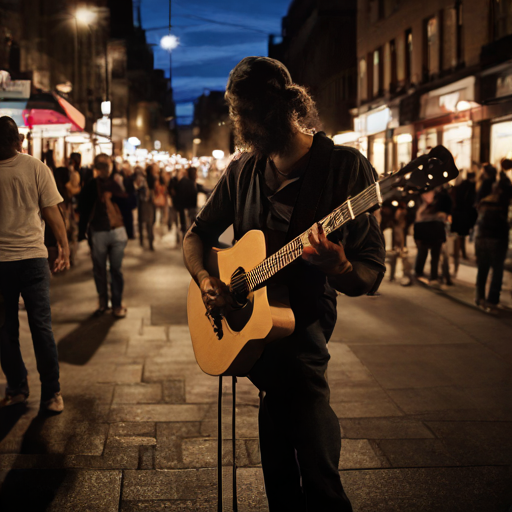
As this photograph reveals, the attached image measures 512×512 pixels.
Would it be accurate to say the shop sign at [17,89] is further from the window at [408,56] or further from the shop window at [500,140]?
the window at [408,56]

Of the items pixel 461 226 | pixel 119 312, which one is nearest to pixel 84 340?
pixel 119 312

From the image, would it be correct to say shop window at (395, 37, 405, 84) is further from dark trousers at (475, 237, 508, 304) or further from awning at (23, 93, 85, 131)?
dark trousers at (475, 237, 508, 304)

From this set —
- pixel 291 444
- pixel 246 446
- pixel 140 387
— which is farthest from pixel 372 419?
pixel 291 444

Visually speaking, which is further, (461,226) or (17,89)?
(17,89)

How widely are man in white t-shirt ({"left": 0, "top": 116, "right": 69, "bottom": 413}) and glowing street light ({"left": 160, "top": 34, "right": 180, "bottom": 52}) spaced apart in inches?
43.9

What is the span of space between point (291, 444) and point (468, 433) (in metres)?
2.17

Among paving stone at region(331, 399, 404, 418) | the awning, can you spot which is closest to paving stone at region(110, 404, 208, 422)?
paving stone at region(331, 399, 404, 418)

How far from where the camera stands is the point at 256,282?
2.31m

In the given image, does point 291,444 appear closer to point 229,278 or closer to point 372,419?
point 229,278

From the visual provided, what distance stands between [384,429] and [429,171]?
2.61 meters

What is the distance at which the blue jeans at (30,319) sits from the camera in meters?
4.29

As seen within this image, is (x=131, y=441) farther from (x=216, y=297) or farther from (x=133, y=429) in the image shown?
(x=216, y=297)

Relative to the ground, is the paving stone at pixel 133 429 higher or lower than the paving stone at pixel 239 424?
lower

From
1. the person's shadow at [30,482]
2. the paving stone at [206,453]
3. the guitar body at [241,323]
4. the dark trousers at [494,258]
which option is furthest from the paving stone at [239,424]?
the dark trousers at [494,258]
